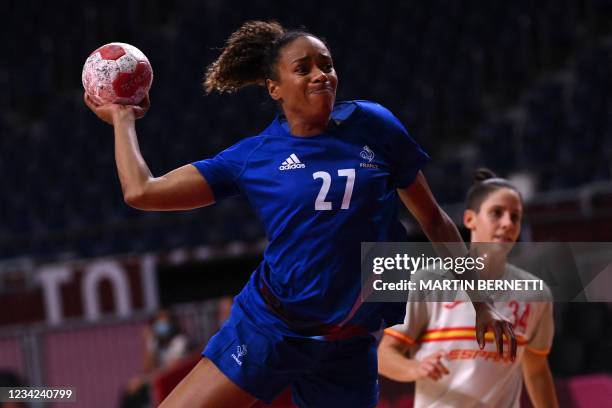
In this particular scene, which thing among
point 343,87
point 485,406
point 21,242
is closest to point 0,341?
point 21,242

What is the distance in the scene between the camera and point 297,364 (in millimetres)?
3121

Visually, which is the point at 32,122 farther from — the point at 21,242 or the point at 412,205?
the point at 412,205

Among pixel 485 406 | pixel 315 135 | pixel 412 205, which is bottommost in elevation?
pixel 485 406

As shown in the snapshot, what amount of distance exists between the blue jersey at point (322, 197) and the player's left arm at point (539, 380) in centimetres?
102

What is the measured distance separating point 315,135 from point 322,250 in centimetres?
38

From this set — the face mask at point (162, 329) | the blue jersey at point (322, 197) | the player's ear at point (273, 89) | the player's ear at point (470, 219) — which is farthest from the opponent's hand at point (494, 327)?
the face mask at point (162, 329)

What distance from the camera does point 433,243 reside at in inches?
130

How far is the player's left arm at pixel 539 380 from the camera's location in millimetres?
3861

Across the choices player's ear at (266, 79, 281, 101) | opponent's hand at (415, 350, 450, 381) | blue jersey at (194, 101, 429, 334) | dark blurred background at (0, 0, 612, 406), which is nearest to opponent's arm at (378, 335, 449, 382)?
opponent's hand at (415, 350, 450, 381)

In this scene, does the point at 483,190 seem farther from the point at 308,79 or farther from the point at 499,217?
the point at 308,79

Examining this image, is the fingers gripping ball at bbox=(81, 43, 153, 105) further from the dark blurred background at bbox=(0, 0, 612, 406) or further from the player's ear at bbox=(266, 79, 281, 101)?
the dark blurred background at bbox=(0, 0, 612, 406)

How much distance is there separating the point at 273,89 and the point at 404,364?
3.88 feet

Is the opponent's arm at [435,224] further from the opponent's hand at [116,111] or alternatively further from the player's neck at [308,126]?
the opponent's hand at [116,111]

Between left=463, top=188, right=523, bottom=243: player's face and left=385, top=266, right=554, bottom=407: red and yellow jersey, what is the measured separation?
0.52ft
